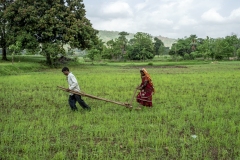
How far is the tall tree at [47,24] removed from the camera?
3162 cm

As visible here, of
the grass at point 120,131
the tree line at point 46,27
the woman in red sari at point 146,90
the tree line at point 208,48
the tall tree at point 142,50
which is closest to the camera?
the grass at point 120,131

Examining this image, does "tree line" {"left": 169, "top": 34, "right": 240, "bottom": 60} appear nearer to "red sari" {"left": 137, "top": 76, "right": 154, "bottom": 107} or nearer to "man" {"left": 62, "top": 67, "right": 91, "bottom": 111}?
"red sari" {"left": 137, "top": 76, "right": 154, "bottom": 107}

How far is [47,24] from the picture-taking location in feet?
105

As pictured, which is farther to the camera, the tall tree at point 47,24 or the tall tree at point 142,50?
the tall tree at point 142,50

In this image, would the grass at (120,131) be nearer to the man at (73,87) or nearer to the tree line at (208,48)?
the man at (73,87)

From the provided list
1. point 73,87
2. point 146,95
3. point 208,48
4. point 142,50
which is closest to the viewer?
point 73,87

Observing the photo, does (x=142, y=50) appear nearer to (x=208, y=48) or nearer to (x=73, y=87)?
(x=208, y=48)

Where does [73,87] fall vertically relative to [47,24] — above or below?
below

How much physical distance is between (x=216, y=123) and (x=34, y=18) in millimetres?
28751

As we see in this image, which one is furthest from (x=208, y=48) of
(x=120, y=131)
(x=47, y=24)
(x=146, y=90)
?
(x=120, y=131)

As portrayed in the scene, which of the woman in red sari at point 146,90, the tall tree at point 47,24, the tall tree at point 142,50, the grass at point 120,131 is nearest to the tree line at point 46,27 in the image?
the tall tree at point 47,24

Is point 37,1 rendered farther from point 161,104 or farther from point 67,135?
point 67,135

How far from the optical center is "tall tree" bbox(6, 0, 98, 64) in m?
31.6

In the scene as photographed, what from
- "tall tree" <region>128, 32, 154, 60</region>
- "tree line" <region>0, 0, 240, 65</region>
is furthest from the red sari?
"tall tree" <region>128, 32, 154, 60</region>
